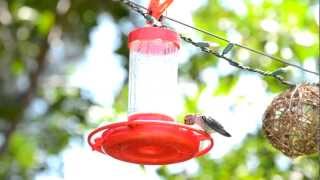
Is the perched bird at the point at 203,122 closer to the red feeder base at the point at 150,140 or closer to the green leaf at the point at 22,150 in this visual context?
the red feeder base at the point at 150,140

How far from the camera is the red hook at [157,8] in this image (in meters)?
1.97

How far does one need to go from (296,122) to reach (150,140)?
611 mm

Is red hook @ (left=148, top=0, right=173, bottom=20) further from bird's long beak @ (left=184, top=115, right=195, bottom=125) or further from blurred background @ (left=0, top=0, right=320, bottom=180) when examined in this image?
blurred background @ (left=0, top=0, right=320, bottom=180)

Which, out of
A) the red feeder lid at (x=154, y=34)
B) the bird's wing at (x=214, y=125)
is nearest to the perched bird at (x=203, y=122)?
the bird's wing at (x=214, y=125)

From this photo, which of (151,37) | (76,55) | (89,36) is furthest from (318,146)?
(76,55)

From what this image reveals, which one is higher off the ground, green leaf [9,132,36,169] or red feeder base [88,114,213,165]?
red feeder base [88,114,213,165]

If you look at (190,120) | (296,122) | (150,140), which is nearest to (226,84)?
(296,122)

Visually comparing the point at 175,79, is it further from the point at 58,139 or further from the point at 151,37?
the point at 58,139

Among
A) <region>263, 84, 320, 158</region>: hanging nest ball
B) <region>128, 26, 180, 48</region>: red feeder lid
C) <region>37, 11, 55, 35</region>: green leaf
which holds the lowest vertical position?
<region>37, 11, 55, 35</region>: green leaf

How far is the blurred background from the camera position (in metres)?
3.89

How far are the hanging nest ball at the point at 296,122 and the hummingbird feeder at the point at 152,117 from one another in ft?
1.25

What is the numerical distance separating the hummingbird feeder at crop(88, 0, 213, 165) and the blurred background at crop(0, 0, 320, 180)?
1.69 metres

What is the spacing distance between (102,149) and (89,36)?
1995mm

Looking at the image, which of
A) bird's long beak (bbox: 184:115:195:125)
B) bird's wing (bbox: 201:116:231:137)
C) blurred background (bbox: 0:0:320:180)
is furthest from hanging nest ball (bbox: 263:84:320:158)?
blurred background (bbox: 0:0:320:180)
